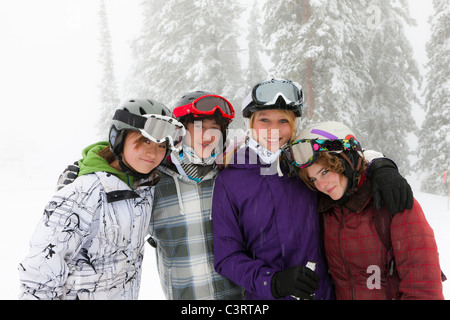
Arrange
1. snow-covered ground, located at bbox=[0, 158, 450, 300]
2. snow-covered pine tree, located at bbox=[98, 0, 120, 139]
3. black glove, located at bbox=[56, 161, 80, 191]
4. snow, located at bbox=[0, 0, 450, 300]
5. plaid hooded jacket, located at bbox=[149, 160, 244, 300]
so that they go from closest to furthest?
black glove, located at bbox=[56, 161, 80, 191] → plaid hooded jacket, located at bbox=[149, 160, 244, 300] → snow-covered ground, located at bbox=[0, 158, 450, 300] → snow, located at bbox=[0, 0, 450, 300] → snow-covered pine tree, located at bbox=[98, 0, 120, 139]

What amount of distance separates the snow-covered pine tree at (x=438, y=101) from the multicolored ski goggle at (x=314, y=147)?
61.9ft

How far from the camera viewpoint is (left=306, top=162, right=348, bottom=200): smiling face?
7.81 ft

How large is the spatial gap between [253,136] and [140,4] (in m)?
21.6

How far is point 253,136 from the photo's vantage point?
110 inches

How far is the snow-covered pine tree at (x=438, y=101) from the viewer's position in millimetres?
16938

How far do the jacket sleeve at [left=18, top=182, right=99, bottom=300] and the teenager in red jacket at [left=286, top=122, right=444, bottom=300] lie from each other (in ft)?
5.92

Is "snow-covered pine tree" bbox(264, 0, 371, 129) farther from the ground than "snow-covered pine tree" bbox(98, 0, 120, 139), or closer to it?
closer to it

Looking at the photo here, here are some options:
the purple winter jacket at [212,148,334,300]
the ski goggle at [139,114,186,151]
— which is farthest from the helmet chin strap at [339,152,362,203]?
the ski goggle at [139,114,186,151]

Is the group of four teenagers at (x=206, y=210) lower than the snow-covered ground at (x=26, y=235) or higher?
higher

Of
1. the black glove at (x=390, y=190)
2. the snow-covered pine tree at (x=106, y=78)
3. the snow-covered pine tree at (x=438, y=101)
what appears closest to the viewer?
the black glove at (x=390, y=190)

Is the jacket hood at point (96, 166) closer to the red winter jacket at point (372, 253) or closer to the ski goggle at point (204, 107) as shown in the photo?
the ski goggle at point (204, 107)

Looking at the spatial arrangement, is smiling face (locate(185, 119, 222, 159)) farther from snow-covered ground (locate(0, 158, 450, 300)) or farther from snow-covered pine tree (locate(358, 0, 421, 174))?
snow-covered pine tree (locate(358, 0, 421, 174))

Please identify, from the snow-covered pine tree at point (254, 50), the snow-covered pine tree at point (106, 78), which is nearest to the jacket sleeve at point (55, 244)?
the snow-covered pine tree at point (254, 50)

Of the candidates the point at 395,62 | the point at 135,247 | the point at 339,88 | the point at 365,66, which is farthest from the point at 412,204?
the point at 395,62
